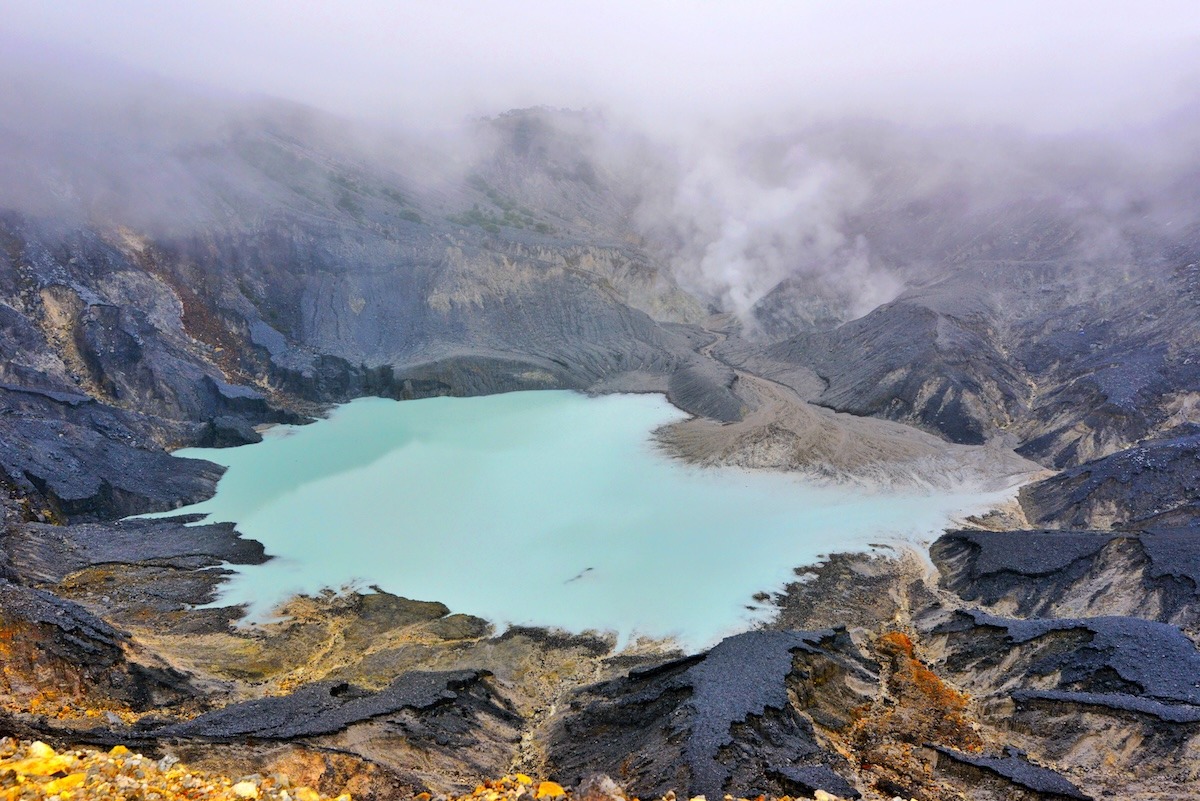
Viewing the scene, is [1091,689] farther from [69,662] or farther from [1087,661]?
[69,662]

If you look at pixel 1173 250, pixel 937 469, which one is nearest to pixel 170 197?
pixel 937 469

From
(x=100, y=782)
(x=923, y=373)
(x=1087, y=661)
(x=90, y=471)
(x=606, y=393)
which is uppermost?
(x=100, y=782)

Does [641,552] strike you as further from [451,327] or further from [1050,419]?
[451,327]

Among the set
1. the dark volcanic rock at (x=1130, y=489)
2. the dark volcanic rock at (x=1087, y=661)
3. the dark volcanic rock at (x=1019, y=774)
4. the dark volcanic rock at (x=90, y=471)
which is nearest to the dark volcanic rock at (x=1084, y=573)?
the dark volcanic rock at (x=1087, y=661)

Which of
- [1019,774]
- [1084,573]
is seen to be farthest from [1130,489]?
[1019,774]

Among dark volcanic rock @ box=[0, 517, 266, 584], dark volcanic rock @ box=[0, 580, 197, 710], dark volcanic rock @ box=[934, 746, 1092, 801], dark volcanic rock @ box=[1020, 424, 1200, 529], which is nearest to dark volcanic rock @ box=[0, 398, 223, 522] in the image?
dark volcanic rock @ box=[0, 517, 266, 584]

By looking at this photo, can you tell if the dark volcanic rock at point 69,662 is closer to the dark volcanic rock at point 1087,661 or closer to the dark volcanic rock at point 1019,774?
the dark volcanic rock at point 1019,774
